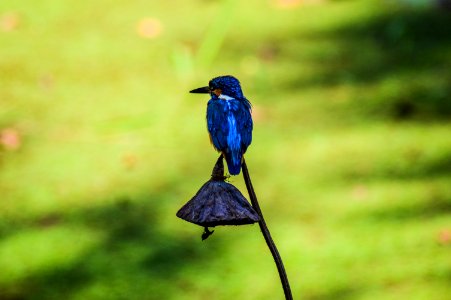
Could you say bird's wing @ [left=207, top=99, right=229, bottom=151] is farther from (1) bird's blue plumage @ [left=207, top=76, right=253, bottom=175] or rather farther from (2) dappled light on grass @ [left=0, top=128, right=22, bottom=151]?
(2) dappled light on grass @ [left=0, top=128, right=22, bottom=151]

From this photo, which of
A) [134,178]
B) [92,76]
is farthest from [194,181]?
[92,76]

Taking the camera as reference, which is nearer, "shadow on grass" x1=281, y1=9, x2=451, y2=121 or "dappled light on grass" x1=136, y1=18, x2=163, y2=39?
"shadow on grass" x1=281, y1=9, x2=451, y2=121

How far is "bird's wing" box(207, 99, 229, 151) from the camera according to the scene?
115 cm

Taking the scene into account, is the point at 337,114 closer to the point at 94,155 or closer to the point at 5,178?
the point at 94,155

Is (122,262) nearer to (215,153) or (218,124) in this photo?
(215,153)

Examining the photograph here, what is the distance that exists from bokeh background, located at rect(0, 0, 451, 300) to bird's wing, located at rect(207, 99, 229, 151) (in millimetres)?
1074

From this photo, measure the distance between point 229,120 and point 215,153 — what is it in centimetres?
168

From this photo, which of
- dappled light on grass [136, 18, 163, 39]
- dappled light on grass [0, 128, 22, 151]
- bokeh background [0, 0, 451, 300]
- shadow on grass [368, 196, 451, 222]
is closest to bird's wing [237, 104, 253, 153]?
bokeh background [0, 0, 451, 300]

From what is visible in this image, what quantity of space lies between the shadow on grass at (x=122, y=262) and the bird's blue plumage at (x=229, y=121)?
42.9 inches

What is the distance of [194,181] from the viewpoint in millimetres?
2689

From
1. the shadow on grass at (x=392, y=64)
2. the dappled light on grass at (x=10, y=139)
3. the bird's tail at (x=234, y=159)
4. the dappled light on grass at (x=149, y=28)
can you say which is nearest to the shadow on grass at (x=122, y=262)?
the dappled light on grass at (x=10, y=139)

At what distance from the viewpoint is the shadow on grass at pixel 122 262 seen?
2195 mm

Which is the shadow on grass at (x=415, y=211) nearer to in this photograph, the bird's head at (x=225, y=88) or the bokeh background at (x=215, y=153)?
the bokeh background at (x=215, y=153)

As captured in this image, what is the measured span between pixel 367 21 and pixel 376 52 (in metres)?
0.28
